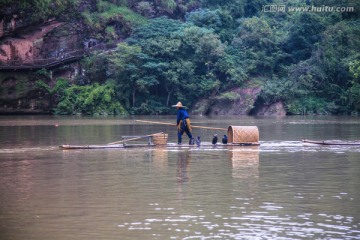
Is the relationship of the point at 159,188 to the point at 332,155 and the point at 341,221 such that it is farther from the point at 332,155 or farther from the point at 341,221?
the point at 332,155

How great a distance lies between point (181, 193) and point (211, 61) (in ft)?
163

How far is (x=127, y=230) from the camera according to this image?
1227 centimetres

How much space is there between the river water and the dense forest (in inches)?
1450

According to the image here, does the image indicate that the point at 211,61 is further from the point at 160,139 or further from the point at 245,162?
the point at 245,162

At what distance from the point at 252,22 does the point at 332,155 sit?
141 feet

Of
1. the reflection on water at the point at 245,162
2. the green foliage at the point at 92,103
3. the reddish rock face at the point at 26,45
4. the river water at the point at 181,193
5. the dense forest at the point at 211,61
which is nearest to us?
the river water at the point at 181,193

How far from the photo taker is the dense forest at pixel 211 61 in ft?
203

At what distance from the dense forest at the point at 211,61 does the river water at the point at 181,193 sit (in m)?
36.8

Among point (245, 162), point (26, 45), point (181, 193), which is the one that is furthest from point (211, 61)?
point (181, 193)

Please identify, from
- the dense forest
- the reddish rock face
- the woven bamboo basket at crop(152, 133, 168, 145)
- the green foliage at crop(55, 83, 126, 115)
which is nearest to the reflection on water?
the woven bamboo basket at crop(152, 133, 168, 145)

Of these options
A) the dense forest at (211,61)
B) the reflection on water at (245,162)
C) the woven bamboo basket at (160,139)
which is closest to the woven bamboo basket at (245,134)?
the reflection on water at (245,162)

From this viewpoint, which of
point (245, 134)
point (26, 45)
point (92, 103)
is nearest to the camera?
point (245, 134)

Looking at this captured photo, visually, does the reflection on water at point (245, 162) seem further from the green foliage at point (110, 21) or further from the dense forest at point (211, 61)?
the green foliage at point (110, 21)

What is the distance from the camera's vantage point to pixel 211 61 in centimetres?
6475
